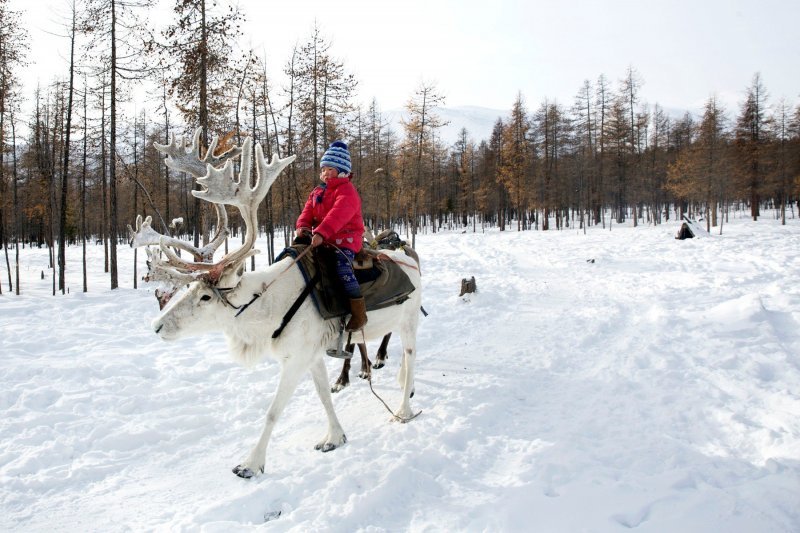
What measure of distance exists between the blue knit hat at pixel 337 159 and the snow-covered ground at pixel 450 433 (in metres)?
2.98

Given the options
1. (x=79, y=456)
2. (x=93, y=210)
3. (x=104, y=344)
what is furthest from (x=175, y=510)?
(x=93, y=210)

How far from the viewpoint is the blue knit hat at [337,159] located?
4.71 meters

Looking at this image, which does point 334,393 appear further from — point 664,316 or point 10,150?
point 10,150

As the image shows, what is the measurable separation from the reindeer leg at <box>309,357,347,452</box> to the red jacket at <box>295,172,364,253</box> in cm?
131

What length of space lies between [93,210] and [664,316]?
58.3 m

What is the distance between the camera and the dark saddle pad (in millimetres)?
4434

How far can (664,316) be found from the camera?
9086mm

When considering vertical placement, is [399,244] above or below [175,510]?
above

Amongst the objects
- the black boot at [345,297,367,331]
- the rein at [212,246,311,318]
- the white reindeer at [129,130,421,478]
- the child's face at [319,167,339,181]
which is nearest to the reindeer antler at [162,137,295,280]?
the white reindeer at [129,130,421,478]

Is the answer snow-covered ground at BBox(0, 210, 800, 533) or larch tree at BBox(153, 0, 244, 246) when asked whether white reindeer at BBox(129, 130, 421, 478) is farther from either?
larch tree at BBox(153, 0, 244, 246)

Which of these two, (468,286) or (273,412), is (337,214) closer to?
(273,412)

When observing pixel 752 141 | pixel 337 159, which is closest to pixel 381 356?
pixel 337 159

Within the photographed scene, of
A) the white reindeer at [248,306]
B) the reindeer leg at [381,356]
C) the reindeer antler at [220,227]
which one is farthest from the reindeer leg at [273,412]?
the reindeer leg at [381,356]

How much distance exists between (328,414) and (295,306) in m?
1.24
